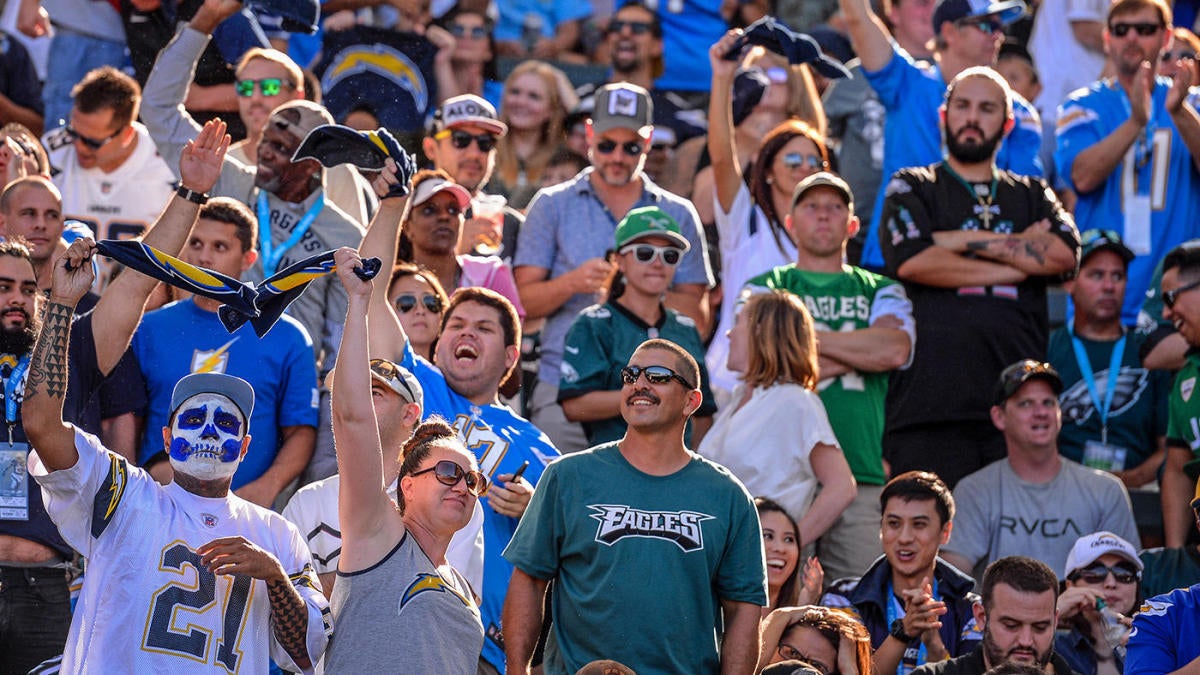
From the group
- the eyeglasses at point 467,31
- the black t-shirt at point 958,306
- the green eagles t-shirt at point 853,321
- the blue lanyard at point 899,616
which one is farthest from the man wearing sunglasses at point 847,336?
the eyeglasses at point 467,31

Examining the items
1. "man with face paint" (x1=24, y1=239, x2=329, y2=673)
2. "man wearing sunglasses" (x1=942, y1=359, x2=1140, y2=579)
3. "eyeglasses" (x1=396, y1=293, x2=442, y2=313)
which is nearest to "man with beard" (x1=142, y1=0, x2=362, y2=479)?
"eyeglasses" (x1=396, y1=293, x2=442, y2=313)

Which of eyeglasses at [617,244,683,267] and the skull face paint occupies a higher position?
eyeglasses at [617,244,683,267]

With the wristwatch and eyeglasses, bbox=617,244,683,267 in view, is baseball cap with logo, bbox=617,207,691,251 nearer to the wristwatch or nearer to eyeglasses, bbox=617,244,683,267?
eyeglasses, bbox=617,244,683,267

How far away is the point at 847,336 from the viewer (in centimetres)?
908

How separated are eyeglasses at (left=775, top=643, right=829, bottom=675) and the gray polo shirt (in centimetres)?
284

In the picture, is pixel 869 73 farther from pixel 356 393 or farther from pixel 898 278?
pixel 356 393

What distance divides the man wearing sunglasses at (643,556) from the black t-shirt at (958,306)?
290cm

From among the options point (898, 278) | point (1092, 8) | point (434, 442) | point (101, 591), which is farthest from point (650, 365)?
point (1092, 8)

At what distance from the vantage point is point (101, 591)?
20.1 feet

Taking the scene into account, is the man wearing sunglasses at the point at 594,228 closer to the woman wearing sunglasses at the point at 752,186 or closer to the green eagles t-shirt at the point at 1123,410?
the woman wearing sunglasses at the point at 752,186

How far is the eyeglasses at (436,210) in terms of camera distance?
934 centimetres

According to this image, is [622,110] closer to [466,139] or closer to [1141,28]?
[466,139]

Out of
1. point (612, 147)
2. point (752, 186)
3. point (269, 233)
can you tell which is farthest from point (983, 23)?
point (269, 233)

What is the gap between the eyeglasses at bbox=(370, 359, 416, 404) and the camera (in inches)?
281
